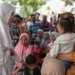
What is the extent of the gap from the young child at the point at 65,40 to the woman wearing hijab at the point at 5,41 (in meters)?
0.95

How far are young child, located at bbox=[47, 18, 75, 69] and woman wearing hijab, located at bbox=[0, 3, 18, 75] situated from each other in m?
0.95

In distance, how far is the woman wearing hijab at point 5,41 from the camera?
344 cm

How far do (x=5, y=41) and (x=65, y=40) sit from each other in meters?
1.08

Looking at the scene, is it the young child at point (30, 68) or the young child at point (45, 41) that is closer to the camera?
the young child at point (30, 68)

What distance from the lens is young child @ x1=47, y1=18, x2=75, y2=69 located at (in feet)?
8.40

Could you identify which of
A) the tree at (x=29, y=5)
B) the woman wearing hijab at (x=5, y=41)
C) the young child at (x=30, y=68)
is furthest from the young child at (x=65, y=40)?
the tree at (x=29, y=5)

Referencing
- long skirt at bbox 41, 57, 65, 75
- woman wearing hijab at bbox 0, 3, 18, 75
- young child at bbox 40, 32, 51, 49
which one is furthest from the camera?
Answer: young child at bbox 40, 32, 51, 49

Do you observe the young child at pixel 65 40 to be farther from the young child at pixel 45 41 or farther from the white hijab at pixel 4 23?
the young child at pixel 45 41

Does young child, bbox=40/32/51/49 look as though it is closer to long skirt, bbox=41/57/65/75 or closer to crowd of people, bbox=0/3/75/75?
crowd of people, bbox=0/3/75/75

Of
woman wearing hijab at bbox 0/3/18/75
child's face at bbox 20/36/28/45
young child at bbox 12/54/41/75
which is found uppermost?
woman wearing hijab at bbox 0/3/18/75

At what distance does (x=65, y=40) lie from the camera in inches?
104

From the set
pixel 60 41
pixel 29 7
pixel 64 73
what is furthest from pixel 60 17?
pixel 29 7

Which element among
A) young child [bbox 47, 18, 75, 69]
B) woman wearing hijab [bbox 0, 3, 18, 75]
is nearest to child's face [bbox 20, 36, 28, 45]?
woman wearing hijab [bbox 0, 3, 18, 75]

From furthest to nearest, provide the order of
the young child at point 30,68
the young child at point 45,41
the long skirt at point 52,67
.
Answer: the young child at point 45,41 < the young child at point 30,68 < the long skirt at point 52,67
